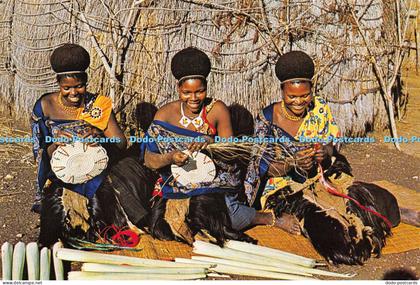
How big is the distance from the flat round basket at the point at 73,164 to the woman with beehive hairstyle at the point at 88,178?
4 cm

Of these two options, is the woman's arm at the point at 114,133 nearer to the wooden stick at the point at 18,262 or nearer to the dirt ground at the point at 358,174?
the dirt ground at the point at 358,174

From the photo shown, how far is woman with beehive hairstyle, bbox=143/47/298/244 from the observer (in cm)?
414

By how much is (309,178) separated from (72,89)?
68.3 inches

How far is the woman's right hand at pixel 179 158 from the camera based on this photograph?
4.14 m

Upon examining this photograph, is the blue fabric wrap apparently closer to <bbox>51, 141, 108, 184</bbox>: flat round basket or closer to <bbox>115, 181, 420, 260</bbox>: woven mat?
<bbox>51, 141, 108, 184</bbox>: flat round basket

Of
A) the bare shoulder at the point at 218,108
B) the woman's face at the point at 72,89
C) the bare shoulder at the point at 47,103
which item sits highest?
the woman's face at the point at 72,89

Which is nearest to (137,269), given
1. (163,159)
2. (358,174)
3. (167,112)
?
(163,159)

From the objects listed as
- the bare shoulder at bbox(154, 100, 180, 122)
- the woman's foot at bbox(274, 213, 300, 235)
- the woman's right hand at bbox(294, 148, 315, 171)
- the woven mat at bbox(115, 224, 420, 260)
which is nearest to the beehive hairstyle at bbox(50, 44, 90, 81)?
the bare shoulder at bbox(154, 100, 180, 122)

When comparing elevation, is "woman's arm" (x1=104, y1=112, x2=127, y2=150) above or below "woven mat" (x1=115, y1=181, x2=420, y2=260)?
above

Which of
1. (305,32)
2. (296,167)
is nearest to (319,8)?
(305,32)

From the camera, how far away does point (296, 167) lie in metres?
4.39

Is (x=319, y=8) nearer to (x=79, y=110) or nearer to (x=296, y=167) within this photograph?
(x=296, y=167)

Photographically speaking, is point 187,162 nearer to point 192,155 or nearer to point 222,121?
point 192,155

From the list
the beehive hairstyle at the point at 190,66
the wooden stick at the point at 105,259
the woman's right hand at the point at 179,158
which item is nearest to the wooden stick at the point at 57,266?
the wooden stick at the point at 105,259
